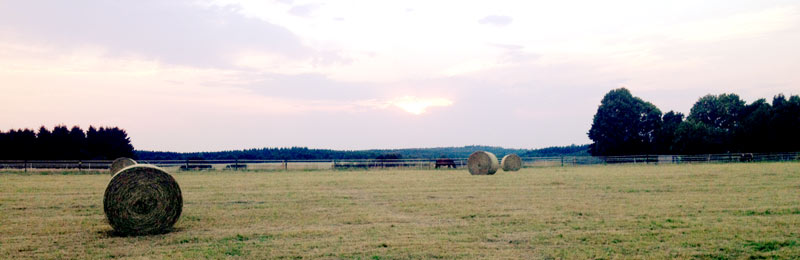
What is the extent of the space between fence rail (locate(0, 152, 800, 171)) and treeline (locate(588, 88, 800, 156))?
10.00m

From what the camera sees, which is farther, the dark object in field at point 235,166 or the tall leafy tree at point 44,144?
the tall leafy tree at point 44,144

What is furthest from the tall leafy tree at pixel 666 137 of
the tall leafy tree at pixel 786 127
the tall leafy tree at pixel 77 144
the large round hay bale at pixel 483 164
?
the tall leafy tree at pixel 77 144

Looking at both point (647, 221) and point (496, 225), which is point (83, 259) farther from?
point (647, 221)

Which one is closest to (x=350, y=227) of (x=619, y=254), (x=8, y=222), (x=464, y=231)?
(x=464, y=231)

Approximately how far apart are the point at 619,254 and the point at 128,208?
29.8ft

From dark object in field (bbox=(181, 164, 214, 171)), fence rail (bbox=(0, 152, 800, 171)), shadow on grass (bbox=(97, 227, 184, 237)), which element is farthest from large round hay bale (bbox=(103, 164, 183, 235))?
dark object in field (bbox=(181, 164, 214, 171))

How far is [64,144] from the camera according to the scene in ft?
230

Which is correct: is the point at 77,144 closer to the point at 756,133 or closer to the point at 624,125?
the point at 624,125

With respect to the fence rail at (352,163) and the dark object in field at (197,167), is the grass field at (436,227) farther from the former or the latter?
the fence rail at (352,163)

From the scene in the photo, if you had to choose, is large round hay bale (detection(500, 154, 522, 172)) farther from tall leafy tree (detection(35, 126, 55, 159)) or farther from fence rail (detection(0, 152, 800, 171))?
tall leafy tree (detection(35, 126, 55, 159))

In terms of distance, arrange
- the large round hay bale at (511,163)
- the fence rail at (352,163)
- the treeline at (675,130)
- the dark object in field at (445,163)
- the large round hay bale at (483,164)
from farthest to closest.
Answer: the treeline at (675,130) → the dark object in field at (445,163) → the fence rail at (352,163) → the large round hay bale at (511,163) → the large round hay bale at (483,164)

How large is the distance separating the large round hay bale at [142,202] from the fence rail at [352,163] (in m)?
30.6

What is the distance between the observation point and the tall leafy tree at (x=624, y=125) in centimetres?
6738

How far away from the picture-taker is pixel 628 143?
67.8m
